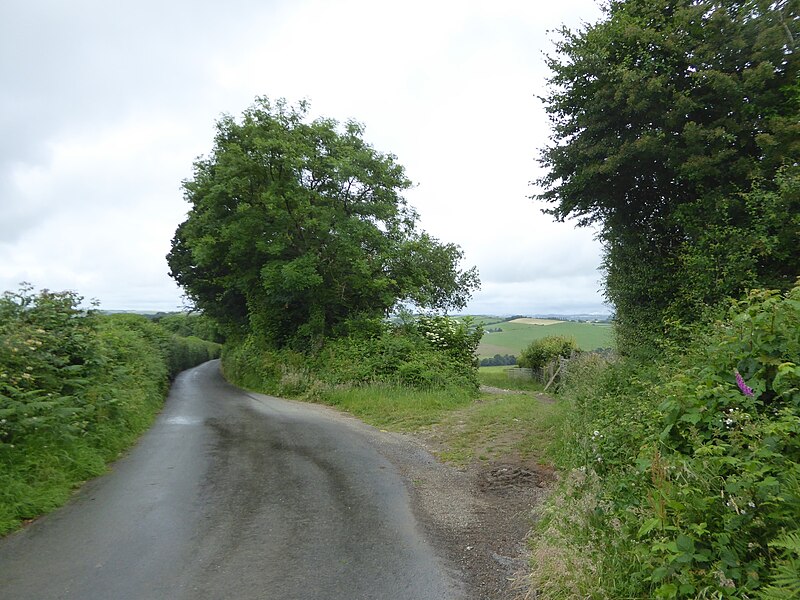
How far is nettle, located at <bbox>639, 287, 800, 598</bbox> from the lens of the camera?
2.42 metres

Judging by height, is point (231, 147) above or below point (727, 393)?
above

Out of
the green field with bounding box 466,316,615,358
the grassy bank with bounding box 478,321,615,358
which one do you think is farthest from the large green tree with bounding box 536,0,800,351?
the grassy bank with bounding box 478,321,615,358

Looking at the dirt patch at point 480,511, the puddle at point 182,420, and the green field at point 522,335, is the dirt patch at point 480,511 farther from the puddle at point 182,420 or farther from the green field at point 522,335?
the green field at point 522,335

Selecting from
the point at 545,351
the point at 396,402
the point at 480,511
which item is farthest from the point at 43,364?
the point at 545,351

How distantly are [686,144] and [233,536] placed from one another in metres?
9.34

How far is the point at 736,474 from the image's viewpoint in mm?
2906

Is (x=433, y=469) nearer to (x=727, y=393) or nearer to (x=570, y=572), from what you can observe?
(x=570, y=572)

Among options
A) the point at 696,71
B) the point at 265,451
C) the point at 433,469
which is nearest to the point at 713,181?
the point at 696,71

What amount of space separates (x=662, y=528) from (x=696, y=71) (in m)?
8.85

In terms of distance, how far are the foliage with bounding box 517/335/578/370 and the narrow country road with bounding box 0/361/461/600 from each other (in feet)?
65.7

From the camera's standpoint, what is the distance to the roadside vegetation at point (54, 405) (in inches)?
215

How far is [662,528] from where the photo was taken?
2730mm

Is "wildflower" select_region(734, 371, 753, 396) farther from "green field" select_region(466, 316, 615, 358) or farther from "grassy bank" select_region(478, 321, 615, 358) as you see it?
"grassy bank" select_region(478, 321, 615, 358)

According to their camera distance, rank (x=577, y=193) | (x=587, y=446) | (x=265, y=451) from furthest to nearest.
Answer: (x=577, y=193), (x=265, y=451), (x=587, y=446)
